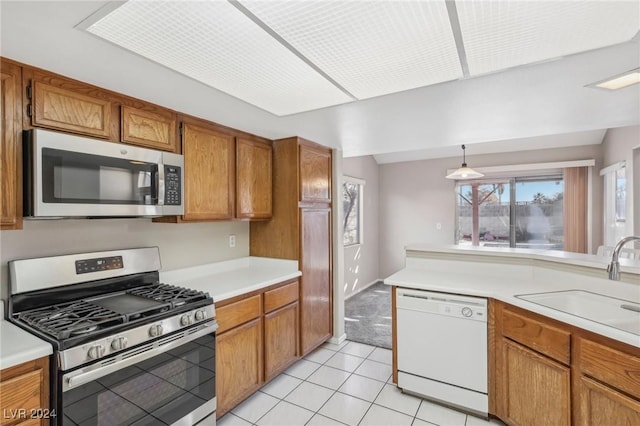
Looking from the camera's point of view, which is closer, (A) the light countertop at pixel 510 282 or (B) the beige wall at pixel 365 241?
(A) the light countertop at pixel 510 282

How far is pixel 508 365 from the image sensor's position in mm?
2010

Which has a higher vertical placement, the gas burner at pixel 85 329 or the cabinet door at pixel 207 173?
the cabinet door at pixel 207 173

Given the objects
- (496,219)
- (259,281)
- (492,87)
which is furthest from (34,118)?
(496,219)

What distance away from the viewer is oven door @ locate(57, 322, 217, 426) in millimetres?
1362

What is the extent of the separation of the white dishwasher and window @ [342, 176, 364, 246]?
292 cm

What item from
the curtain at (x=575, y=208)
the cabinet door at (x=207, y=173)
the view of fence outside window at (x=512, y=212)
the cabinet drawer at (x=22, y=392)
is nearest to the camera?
the cabinet drawer at (x=22, y=392)

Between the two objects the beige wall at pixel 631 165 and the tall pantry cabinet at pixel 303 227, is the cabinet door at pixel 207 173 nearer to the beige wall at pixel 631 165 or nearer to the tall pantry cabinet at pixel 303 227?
the tall pantry cabinet at pixel 303 227

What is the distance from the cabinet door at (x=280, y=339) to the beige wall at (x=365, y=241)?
219 centimetres

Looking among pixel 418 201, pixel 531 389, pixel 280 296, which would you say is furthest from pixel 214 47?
pixel 418 201

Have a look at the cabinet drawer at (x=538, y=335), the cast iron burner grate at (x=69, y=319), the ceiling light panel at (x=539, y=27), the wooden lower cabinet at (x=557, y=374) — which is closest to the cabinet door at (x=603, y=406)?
the wooden lower cabinet at (x=557, y=374)

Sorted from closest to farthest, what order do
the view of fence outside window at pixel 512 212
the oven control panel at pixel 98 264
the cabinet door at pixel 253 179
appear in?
the oven control panel at pixel 98 264 → the cabinet door at pixel 253 179 → the view of fence outside window at pixel 512 212

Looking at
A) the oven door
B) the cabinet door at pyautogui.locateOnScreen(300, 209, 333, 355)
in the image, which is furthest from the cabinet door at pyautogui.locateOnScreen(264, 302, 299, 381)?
the oven door

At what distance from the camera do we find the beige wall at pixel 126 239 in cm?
167

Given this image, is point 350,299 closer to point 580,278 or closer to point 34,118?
point 580,278
